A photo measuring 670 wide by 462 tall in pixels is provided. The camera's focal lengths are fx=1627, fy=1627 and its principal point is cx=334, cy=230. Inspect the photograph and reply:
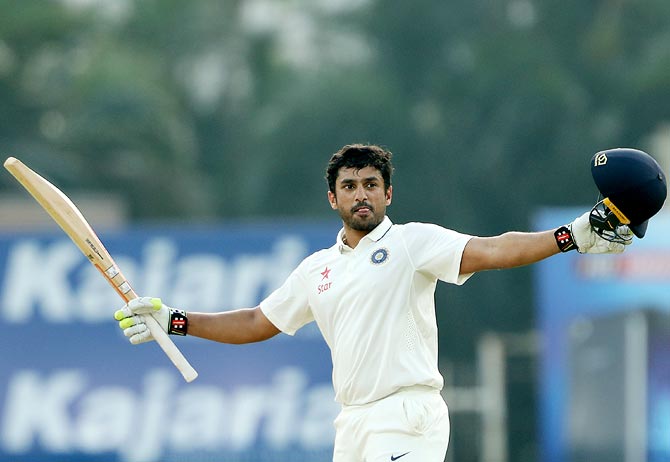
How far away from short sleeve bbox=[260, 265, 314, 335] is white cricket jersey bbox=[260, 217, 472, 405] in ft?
1.06

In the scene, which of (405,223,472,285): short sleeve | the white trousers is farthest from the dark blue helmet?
the white trousers

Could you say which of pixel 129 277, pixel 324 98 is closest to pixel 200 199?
pixel 324 98

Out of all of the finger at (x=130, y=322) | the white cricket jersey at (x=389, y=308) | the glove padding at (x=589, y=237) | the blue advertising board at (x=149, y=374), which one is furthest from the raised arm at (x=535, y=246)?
the blue advertising board at (x=149, y=374)

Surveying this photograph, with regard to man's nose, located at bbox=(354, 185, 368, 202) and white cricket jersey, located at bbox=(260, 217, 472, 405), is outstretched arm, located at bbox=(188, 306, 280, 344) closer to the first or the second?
white cricket jersey, located at bbox=(260, 217, 472, 405)

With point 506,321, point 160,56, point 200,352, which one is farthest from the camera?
point 160,56

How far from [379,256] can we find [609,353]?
8.87 meters

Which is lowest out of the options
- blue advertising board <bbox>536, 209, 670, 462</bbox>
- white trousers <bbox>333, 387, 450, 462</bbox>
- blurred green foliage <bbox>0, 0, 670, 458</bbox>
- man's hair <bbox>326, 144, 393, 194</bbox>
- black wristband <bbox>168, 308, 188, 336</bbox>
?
white trousers <bbox>333, 387, 450, 462</bbox>

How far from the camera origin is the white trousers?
6.55 meters

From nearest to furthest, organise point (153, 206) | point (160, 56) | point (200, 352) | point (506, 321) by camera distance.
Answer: point (200, 352) < point (506, 321) < point (153, 206) < point (160, 56)

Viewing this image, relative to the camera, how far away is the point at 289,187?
29.9 metres

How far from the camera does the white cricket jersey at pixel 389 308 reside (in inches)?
260

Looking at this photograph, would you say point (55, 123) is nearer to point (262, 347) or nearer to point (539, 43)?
point (539, 43)

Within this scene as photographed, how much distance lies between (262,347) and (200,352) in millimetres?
579

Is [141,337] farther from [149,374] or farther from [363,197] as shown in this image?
[149,374]
